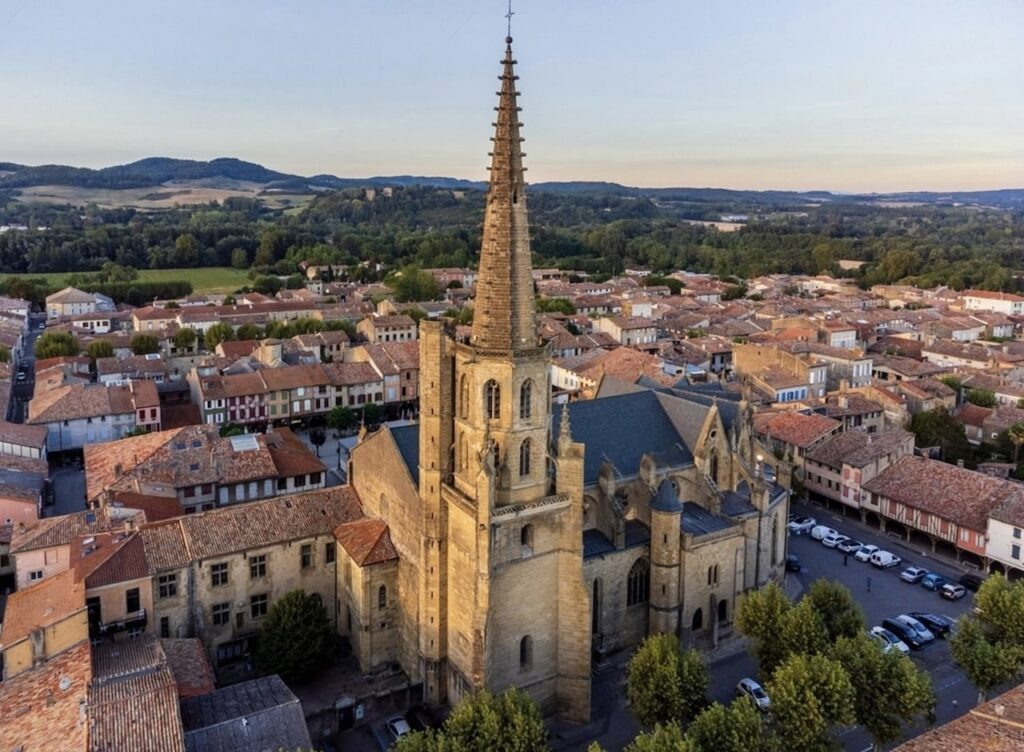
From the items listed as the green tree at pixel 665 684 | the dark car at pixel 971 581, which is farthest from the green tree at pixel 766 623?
the dark car at pixel 971 581

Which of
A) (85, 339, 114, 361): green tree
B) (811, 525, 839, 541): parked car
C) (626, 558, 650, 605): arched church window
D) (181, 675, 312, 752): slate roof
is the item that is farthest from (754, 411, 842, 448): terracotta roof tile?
(85, 339, 114, 361): green tree

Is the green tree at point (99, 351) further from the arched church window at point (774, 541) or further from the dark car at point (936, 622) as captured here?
the dark car at point (936, 622)

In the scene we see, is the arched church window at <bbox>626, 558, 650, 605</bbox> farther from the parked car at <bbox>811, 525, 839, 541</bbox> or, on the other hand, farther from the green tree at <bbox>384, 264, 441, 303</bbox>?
the green tree at <bbox>384, 264, 441, 303</bbox>

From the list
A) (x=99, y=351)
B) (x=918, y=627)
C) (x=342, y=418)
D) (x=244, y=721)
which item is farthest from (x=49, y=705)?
(x=99, y=351)

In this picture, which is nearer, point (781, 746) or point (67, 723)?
point (67, 723)

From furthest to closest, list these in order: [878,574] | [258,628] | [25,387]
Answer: [25,387] → [878,574] → [258,628]

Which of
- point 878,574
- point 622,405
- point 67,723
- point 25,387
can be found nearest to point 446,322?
point 622,405

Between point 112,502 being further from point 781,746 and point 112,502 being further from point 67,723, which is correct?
point 781,746

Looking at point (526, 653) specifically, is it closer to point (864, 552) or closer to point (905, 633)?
point (905, 633)
